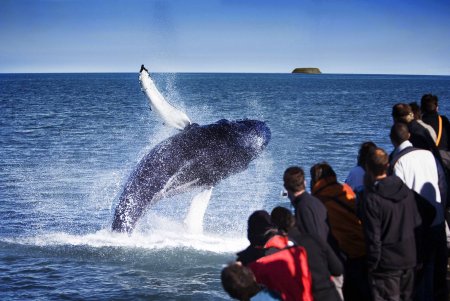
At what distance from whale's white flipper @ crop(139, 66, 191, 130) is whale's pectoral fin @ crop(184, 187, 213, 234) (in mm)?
1575

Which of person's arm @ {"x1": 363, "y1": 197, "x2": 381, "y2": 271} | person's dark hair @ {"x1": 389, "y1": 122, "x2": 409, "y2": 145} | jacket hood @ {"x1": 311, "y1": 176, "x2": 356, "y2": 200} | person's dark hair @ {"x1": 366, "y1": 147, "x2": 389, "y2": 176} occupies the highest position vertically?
person's dark hair @ {"x1": 389, "y1": 122, "x2": 409, "y2": 145}

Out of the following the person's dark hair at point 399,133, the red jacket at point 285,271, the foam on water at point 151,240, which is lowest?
the foam on water at point 151,240

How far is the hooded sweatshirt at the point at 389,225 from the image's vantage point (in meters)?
5.96

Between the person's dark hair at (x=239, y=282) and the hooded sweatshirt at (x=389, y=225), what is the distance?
1.60 meters

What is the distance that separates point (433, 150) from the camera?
302 inches

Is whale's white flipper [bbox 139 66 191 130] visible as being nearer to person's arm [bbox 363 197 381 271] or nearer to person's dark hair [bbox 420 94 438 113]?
person's dark hair [bbox 420 94 438 113]

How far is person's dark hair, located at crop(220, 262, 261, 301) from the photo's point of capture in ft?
16.3

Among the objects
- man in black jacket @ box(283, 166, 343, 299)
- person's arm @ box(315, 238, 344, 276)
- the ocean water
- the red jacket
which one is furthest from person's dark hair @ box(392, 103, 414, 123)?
the ocean water

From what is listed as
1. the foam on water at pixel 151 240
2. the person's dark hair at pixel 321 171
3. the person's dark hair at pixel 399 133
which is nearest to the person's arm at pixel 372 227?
the person's dark hair at pixel 321 171

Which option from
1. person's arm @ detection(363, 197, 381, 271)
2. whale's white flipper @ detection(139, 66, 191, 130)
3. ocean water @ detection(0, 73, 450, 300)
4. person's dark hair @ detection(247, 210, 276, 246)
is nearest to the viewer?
person's dark hair @ detection(247, 210, 276, 246)

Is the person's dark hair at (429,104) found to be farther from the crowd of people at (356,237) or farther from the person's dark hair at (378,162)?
the person's dark hair at (378,162)

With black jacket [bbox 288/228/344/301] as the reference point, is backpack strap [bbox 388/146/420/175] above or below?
above

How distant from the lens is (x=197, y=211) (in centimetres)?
1308

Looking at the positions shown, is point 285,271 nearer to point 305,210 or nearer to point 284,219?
point 284,219
